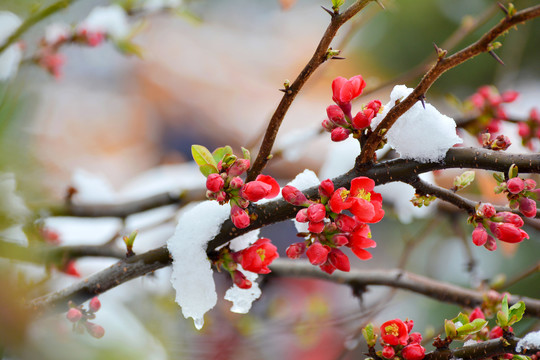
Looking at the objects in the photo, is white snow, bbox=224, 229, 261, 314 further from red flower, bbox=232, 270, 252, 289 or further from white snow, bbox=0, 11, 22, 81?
white snow, bbox=0, 11, 22, 81

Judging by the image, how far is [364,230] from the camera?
1.63 ft

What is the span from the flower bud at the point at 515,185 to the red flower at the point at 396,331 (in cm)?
19

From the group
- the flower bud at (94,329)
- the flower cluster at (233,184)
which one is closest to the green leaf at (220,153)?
the flower cluster at (233,184)

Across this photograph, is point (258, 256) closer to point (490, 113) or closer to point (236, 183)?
point (236, 183)

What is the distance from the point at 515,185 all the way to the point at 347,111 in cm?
18

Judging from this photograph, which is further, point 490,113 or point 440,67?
point 490,113

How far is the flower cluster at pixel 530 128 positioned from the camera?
959 mm

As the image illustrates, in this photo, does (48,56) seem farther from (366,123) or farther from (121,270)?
(366,123)

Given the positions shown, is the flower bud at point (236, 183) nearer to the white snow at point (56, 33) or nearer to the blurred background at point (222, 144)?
the blurred background at point (222, 144)

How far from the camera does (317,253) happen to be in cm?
49

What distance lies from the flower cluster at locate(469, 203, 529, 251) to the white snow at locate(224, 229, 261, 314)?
252 millimetres

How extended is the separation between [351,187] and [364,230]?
5cm

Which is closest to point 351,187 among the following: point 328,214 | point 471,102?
point 328,214

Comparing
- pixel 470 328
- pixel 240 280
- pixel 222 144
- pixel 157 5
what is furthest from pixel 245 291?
pixel 222 144
